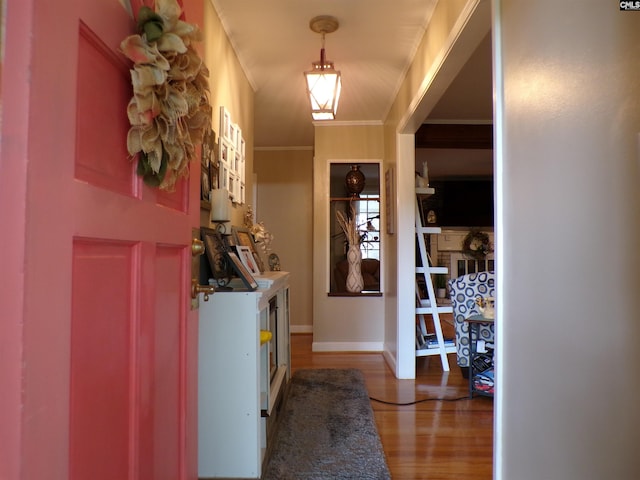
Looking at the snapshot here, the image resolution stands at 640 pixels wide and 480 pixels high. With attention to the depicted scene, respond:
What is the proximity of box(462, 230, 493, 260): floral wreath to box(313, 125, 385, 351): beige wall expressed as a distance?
4090 mm

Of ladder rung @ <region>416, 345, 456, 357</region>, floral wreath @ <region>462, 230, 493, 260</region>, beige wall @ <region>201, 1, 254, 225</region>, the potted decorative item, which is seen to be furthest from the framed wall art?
floral wreath @ <region>462, 230, 493, 260</region>

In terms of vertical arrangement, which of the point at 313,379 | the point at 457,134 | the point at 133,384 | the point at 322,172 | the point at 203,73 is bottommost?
the point at 313,379

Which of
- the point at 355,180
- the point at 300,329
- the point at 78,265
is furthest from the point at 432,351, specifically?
the point at 78,265

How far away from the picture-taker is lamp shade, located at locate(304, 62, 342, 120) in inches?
95.7

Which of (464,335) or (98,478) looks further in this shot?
(464,335)

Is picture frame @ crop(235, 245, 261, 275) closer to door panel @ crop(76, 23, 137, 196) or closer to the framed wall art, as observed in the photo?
the framed wall art

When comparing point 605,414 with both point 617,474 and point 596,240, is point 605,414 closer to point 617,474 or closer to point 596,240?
point 617,474


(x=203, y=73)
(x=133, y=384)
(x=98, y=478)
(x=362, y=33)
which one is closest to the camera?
(x=98, y=478)

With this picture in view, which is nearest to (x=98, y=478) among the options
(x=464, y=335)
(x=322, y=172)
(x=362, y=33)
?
(x=362, y=33)

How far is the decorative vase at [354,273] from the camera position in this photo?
4452 millimetres

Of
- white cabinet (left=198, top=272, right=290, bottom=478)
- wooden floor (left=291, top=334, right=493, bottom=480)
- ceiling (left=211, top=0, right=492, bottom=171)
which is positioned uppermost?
ceiling (left=211, top=0, right=492, bottom=171)

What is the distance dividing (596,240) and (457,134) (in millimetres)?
3529

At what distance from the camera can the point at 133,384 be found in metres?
0.85

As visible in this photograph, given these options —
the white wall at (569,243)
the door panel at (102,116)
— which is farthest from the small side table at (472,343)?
the door panel at (102,116)
